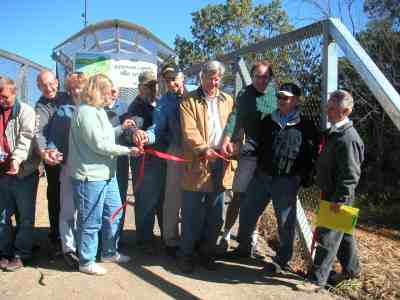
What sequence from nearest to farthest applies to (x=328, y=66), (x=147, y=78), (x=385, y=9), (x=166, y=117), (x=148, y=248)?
(x=328, y=66) < (x=166, y=117) < (x=147, y=78) < (x=148, y=248) < (x=385, y=9)

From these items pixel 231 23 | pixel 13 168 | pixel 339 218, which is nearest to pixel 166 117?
pixel 13 168

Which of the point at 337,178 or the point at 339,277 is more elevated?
the point at 337,178

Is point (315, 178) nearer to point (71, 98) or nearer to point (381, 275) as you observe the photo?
point (381, 275)

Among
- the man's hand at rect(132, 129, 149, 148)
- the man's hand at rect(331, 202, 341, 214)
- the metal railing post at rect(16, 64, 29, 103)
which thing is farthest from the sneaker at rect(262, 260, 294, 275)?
the metal railing post at rect(16, 64, 29, 103)

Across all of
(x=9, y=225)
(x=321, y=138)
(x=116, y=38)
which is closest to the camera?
(x=321, y=138)

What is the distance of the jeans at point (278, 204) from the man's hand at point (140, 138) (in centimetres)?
104

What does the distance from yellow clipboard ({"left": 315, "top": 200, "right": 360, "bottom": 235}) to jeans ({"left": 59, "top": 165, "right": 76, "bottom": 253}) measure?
2.15 m

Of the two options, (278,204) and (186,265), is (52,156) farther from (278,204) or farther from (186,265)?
(278,204)

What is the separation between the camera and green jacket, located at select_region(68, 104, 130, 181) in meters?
3.54

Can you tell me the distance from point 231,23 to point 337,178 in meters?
21.9

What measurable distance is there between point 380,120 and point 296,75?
4.67m

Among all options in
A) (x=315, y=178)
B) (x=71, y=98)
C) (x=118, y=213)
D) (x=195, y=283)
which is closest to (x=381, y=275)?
(x=315, y=178)

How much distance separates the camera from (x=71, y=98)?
4184mm

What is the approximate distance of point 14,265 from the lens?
3.81 m
